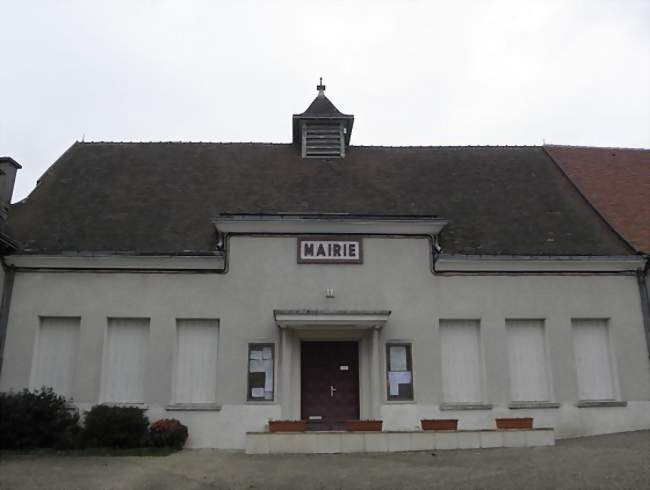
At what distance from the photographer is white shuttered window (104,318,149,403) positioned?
14.4 metres

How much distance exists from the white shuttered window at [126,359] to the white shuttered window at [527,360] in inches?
349

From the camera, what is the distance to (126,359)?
1470 centimetres

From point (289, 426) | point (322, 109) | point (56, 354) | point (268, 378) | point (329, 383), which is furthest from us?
point (322, 109)

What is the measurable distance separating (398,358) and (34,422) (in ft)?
26.6

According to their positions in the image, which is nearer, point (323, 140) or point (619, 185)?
point (619, 185)

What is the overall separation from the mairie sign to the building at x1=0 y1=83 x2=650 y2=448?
0.12 feet

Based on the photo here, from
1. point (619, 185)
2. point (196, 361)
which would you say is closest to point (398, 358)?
point (196, 361)

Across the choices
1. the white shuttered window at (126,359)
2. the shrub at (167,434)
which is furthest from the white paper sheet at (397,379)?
the white shuttered window at (126,359)

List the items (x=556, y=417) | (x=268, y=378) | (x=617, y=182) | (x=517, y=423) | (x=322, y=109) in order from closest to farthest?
(x=517, y=423) < (x=268, y=378) < (x=556, y=417) < (x=617, y=182) < (x=322, y=109)

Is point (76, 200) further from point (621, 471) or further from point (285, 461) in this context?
point (621, 471)

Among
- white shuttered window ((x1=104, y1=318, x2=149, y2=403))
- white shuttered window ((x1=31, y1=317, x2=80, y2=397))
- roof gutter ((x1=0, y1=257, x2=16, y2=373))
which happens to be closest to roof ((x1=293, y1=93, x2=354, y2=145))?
white shuttered window ((x1=104, y1=318, x2=149, y2=403))

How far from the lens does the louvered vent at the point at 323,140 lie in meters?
19.8

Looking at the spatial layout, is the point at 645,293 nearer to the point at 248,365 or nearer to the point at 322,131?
the point at 248,365

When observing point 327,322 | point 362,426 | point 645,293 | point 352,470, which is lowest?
point 352,470
